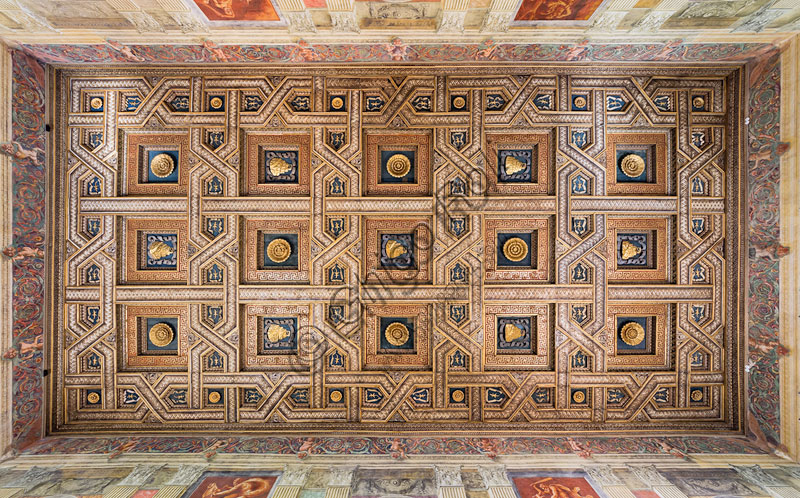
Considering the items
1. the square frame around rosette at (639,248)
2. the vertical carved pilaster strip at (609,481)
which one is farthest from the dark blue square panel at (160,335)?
the square frame around rosette at (639,248)

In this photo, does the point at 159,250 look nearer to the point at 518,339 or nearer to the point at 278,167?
the point at 278,167

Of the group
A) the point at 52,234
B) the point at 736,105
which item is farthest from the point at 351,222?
the point at 736,105

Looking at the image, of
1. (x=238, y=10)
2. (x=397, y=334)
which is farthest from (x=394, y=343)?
(x=238, y=10)

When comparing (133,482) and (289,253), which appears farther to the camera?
(289,253)

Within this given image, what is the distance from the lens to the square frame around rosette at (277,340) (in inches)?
173

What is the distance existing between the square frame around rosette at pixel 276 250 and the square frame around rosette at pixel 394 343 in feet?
3.87

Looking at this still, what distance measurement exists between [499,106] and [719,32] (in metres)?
2.61

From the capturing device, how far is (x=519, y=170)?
A: 14.4 ft

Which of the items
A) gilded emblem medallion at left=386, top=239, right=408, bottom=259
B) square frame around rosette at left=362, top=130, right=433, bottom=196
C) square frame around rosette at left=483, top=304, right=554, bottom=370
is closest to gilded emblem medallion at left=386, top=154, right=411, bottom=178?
square frame around rosette at left=362, top=130, right=433, bottom=196

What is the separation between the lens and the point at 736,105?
13.9 ft

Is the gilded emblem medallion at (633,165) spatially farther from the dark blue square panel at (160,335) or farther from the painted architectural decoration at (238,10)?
the dark blue square panel at (160,335)

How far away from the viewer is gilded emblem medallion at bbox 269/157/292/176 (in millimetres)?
4348

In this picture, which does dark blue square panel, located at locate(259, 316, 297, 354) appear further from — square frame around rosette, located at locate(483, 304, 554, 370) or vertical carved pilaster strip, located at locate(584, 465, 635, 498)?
vertical carved pilaster strip, located at locate(584, 465, 635, 498)

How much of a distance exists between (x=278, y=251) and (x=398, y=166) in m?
2.13
